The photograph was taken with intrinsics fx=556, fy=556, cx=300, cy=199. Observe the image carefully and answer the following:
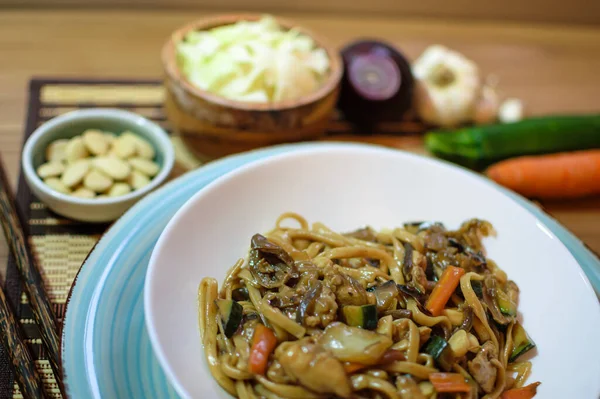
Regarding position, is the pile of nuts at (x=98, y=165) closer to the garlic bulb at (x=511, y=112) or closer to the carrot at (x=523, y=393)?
the carrot at (x=523, y=393)

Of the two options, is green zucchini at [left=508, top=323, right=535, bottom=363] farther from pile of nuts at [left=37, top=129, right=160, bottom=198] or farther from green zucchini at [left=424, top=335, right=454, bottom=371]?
pile of nuts at [left=37, top=129, right=160, bottom=198]

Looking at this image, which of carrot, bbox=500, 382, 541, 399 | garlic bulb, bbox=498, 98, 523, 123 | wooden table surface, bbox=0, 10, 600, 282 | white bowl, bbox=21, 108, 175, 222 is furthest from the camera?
garlic bulb, bbox=498, 98, 523, 123

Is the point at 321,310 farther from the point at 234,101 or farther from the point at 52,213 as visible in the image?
the point at 52,213

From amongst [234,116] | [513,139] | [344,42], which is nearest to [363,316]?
[234,116]

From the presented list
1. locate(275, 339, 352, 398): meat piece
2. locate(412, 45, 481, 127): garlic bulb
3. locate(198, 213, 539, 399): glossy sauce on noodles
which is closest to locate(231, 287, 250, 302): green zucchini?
locate(198, 213, 539, 399): glossy sauce on noodles

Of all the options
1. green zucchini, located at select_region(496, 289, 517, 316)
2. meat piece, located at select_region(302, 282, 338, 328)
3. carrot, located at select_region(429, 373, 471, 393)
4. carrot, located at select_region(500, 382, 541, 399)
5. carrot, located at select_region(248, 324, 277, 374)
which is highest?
green zucchini, located at select_region(496, 289, 517, 316)

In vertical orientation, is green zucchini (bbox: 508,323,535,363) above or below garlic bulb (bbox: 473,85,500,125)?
below

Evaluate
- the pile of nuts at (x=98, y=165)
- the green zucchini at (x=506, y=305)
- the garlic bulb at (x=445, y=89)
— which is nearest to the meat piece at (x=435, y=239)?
the green zucchini at (x=506, y=305)

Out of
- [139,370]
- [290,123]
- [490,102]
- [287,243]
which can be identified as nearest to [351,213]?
[287,243]
